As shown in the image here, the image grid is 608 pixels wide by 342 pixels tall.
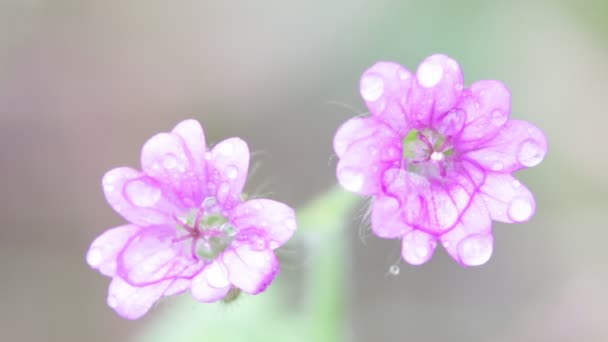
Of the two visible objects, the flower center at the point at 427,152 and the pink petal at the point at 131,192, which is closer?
the pink petal at the point at 131,192

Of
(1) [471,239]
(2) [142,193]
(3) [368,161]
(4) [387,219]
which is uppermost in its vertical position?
(3) [368,161]

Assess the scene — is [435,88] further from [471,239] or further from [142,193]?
[142,193]

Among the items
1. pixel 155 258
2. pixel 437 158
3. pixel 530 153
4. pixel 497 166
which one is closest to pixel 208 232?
pixel 155 258

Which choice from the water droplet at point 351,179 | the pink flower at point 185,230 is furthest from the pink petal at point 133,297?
the water droplet at point 351,179

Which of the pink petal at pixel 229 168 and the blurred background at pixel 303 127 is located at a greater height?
the pink petal at pixel 229 168

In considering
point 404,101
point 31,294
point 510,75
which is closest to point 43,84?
point 31,294

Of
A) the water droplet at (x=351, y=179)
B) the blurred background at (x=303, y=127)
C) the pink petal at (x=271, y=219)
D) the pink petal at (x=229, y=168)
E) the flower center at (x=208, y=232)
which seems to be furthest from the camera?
the blurred background at (x=303, y=127)

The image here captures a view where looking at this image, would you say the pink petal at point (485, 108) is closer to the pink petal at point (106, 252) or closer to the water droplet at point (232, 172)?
the water droplet at point (232, 172)

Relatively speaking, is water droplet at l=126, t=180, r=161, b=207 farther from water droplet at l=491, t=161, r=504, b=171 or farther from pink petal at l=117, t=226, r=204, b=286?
water droplet at l=491, t=161, r=504, b=171
